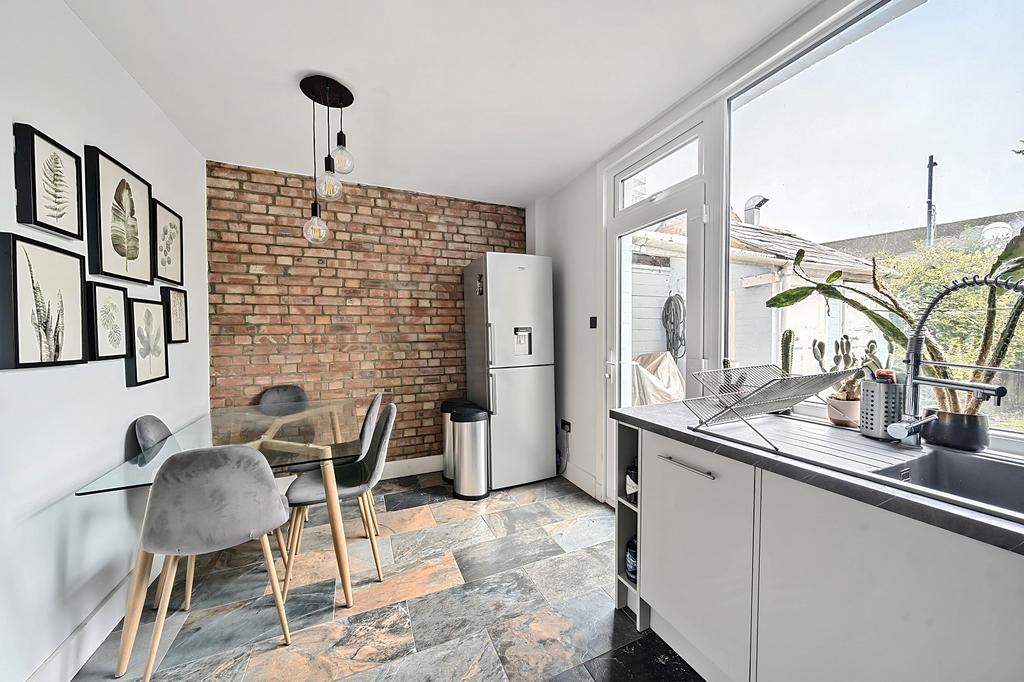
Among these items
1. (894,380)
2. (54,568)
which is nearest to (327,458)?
(54,568)

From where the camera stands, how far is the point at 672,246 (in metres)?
2.38

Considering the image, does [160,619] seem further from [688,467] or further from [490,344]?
[490,344]

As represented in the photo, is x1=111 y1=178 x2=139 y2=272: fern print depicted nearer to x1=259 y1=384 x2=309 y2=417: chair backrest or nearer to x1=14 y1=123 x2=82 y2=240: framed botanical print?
x1=14 y1=123 x2=82 y2=240: framed botanical print

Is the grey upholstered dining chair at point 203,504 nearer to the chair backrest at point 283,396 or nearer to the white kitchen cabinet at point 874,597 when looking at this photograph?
the chair backrest at point 283,396

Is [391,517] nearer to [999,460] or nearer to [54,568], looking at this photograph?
[54,568]

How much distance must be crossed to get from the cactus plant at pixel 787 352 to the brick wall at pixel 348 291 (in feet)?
8.85

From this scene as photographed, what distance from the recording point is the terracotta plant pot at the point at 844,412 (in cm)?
143

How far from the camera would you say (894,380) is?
1302 millimetres

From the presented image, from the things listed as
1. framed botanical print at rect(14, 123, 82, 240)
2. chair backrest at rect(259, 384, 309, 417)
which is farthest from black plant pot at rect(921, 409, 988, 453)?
chair backrest at rect(259, 384, 309, 417)

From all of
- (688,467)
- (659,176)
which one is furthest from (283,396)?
(659,176)

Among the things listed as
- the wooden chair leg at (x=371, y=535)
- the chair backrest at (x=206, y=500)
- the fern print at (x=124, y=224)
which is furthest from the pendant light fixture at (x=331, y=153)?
the wooden chair leg at (x=371, y=535)

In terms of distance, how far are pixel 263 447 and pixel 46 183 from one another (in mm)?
1262

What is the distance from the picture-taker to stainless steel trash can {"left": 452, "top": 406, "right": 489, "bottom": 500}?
3.15 metres

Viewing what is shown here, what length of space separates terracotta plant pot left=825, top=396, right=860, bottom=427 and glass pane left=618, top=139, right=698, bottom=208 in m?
1.39
